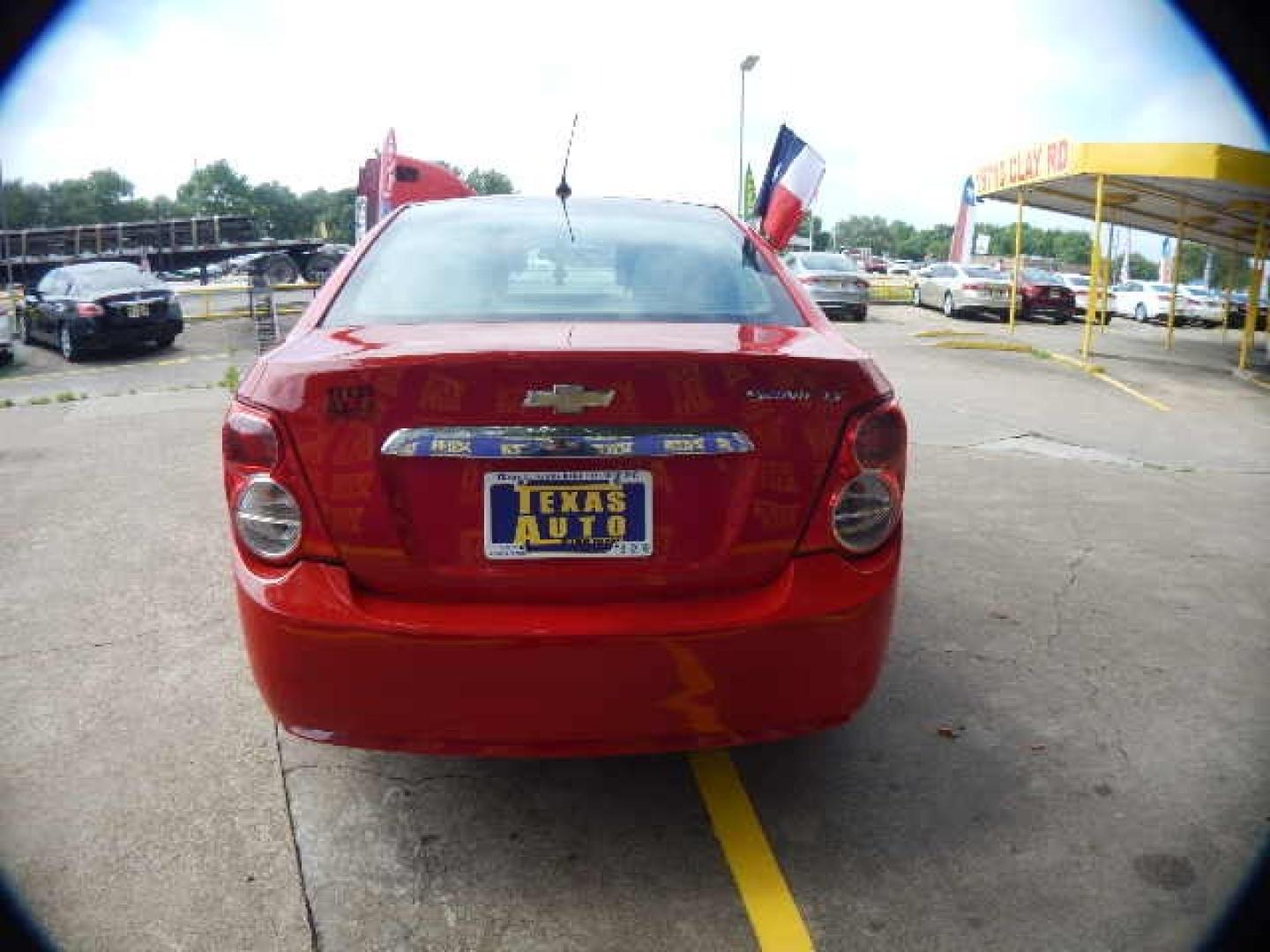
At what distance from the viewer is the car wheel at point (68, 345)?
14.0 metres

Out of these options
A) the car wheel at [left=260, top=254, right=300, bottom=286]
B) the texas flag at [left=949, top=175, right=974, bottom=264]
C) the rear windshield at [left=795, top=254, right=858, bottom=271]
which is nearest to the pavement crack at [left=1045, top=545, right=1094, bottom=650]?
the rear windshield at [left=795, top=254, right=858, bottom=271]

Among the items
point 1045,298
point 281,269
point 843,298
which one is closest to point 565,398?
point 843,298

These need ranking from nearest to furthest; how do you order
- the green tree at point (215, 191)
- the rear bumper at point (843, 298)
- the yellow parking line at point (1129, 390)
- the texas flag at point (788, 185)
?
the texas flag at point (788, 185) → the yellow parking line at point (1129, 390) → the rear bumper at point (843, 298) → the green tree at point (215, 191)

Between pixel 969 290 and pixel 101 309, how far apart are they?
1718 centimetres

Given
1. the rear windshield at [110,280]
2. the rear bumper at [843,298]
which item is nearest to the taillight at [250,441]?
the rear windshield at [110,280]

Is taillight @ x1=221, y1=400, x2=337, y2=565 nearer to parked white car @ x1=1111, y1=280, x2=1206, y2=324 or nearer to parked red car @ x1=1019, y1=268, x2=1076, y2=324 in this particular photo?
parked red car @ x1=1019, y1=268, x2=1076, y2=324

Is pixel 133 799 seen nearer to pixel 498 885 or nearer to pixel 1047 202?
pixel 498 885

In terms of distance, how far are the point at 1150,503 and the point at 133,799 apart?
5771mm

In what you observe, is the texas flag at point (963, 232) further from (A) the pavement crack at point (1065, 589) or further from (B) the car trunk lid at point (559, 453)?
(B) the car trunk lid at point (559, 453)

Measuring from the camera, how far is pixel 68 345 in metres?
14.1

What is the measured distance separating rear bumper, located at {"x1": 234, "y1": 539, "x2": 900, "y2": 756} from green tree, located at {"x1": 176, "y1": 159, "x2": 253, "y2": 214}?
4197 inches

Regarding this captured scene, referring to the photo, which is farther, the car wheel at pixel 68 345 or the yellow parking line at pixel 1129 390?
the car wheel at pixel 68 345

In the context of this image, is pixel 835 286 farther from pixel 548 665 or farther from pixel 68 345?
pixel 548 665

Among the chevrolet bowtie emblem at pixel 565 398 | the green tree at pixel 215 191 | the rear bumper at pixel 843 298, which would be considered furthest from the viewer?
the green tree at pixel 215 191
